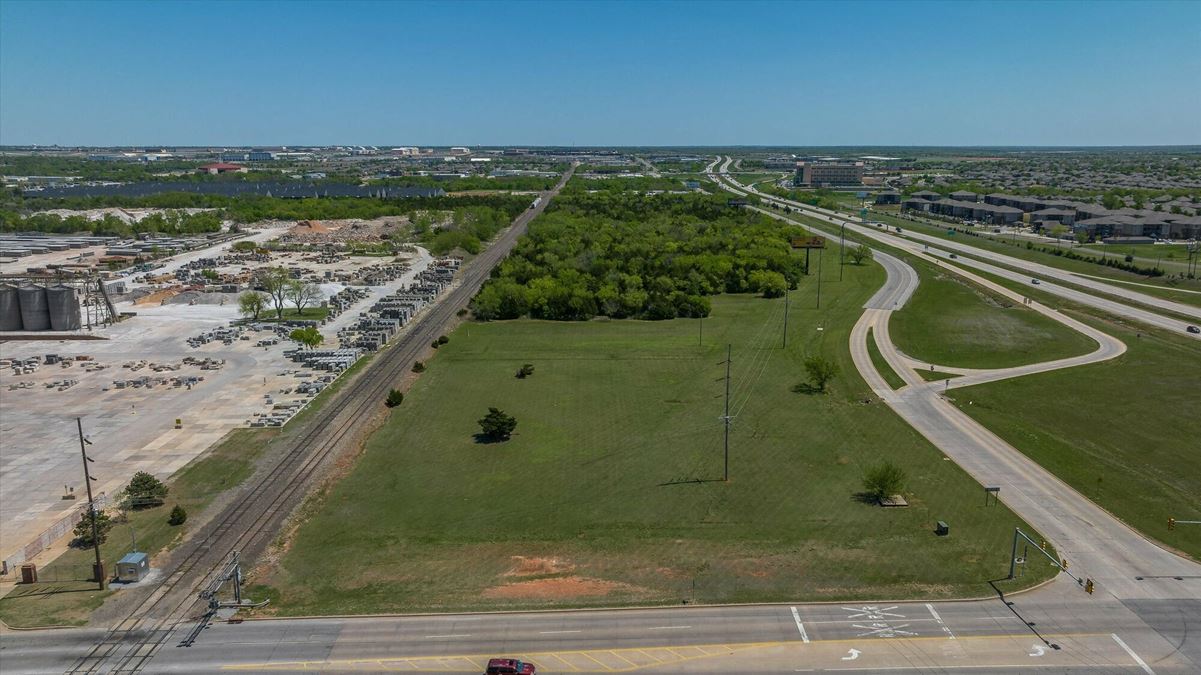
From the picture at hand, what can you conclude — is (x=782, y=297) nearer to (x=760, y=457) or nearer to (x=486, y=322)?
(x=486, y=322)

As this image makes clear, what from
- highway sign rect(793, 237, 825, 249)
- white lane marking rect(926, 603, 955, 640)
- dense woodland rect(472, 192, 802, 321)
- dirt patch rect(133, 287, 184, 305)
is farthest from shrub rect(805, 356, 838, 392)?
dirt patch rect(133, 287, 184, 305)

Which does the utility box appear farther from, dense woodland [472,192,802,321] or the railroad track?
dense woodland [472,192,802,321]

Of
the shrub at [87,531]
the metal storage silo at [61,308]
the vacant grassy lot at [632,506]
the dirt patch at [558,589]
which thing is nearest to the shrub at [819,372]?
the vacant grassy lot at [632,506]

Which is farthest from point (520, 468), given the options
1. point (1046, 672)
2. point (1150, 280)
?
point (1150, 280)

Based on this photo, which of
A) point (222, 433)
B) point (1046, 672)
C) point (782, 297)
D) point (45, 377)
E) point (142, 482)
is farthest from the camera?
point (782, 297)

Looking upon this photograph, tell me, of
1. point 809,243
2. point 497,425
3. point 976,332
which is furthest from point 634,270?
point 497,425

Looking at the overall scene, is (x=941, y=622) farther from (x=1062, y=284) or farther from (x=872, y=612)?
(x=1062, y=284)
